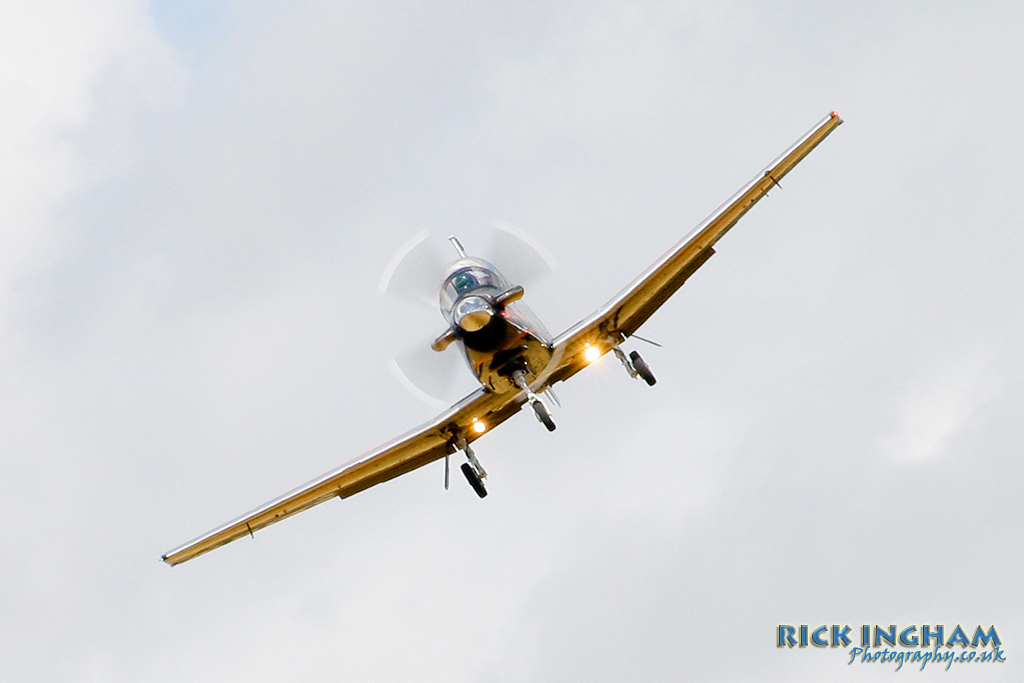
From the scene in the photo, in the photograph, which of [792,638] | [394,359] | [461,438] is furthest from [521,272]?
[792,638]

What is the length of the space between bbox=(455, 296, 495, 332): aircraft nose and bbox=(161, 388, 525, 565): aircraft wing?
14.6ft

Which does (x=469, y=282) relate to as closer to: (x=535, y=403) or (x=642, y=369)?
(x=535, y=403)

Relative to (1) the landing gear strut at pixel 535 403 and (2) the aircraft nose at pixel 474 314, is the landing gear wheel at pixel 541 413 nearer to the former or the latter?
(1) the landing gear strut at pixel 535 403

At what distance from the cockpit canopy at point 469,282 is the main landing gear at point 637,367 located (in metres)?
5.58

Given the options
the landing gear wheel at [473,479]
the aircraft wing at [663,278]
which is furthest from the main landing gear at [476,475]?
the aircraft wing at [663,278]

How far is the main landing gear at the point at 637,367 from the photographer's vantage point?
3656 centimetres

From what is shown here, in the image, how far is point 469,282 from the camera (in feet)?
108

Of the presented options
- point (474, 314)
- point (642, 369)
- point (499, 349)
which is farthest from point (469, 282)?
point (642, 369)

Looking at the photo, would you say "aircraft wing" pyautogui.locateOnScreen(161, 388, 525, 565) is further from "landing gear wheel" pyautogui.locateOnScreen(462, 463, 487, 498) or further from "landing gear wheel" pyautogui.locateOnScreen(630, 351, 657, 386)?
"landing gear wheel" pyautogui.locateOnScreen(630, 351, 657, 386)

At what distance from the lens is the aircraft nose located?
31766 mm

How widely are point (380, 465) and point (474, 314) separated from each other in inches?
363

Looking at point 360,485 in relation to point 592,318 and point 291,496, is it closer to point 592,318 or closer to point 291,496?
point 291,496

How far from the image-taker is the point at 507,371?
33.4m

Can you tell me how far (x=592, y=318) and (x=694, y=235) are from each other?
415 centimetres
